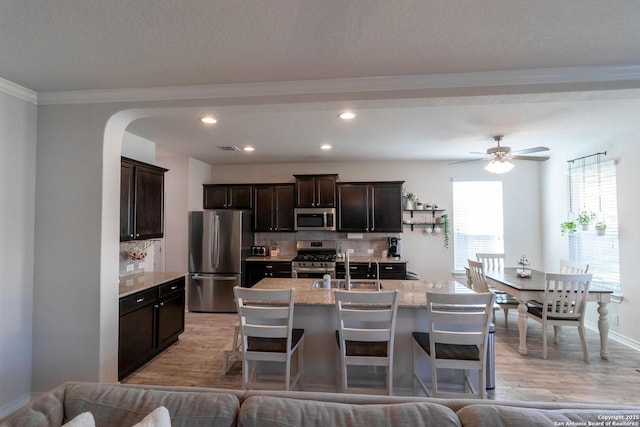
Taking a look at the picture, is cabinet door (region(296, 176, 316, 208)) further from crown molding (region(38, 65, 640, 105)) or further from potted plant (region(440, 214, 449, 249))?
crown molding (region(38, 65, 640, 105))

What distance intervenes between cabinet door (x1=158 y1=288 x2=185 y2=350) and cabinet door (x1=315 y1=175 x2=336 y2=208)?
2.67 metres

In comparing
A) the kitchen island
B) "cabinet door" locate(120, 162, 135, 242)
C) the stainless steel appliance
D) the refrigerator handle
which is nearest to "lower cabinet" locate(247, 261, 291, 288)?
the stainless steel appliance

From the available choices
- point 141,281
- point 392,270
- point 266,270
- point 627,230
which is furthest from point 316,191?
point 627,230

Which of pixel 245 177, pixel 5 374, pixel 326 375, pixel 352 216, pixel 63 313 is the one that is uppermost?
pixel 245 177

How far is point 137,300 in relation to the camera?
299 centimetres

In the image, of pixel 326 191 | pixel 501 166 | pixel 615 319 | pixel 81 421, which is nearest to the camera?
pixel 81 421

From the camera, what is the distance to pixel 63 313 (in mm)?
2512

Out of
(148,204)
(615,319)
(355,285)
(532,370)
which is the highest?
(148,204)

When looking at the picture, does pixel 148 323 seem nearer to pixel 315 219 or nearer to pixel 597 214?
pixel 315 219

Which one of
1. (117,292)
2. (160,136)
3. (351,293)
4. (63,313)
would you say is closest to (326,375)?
(351,293)

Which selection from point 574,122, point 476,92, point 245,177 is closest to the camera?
point 476,92

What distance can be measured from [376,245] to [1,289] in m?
4.87

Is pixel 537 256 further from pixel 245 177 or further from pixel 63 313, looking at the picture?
pixel 63 313

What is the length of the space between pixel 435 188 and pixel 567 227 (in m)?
2.03
